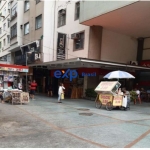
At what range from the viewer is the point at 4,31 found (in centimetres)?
3566

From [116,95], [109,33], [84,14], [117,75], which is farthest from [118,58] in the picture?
[116,95]

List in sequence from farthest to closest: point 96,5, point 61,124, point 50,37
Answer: point 50,37 → point 96,5 → point 61,124

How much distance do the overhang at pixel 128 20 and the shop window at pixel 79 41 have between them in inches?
75.8

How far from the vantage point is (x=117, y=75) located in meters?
13.1

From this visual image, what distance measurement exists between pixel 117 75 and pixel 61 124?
6521 millimetres

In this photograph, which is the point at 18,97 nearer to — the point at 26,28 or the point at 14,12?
the point at 26,28

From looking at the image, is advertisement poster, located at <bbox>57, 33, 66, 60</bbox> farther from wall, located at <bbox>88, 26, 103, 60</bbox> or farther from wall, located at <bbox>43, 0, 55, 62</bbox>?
wall, located at <bbox>88, 26, 103, 60</bbox>

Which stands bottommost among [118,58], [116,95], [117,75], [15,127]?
[15,127]

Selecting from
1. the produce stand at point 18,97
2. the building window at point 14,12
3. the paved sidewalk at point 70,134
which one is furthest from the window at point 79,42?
the building window at point 14,12

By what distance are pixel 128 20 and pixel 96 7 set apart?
2660mm

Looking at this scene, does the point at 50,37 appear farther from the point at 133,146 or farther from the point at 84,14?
the point at 133,146

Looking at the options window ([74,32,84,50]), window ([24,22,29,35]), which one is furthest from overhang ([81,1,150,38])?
window ([24,22,29,35])

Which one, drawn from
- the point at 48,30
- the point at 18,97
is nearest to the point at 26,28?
the point at 48,30

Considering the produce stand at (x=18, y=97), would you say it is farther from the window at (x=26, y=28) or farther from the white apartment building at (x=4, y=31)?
the white apartment building at (x=4, y=31)
